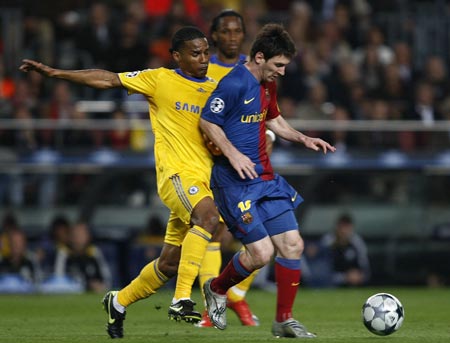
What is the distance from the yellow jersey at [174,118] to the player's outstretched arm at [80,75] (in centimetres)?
11

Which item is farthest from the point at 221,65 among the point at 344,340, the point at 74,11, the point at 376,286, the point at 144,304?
the point at 74,11

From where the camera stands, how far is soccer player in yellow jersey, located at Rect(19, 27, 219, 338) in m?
8.63

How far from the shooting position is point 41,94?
55.9 ft

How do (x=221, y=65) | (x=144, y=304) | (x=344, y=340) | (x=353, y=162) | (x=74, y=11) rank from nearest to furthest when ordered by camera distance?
(x=344, y=340) < (x=221, y=65) < (x=144, y=304) < (x=353, y=162) < (x=74, y=11)

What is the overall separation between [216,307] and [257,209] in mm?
798

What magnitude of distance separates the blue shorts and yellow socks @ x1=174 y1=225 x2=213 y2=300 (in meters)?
0.25

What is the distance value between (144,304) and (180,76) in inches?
214

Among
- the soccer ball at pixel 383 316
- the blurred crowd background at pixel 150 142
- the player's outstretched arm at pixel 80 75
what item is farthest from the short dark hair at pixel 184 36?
the blurred crowd background at pixel 150 142

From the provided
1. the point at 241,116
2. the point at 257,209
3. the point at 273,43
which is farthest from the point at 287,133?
the point at 273,43

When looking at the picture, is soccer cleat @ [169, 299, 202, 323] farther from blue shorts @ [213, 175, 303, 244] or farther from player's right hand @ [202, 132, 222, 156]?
player's right hand @ [202, 132, 222, 156]

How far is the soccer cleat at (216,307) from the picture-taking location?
8639 millimetres

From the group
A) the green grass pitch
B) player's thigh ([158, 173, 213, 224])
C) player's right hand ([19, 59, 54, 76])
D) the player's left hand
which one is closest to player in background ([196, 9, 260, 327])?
the green grass pitch

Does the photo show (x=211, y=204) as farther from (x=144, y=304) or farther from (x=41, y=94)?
(x=41, y=94)

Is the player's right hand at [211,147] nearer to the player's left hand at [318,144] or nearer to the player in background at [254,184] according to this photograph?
the player in background at [254,184]
